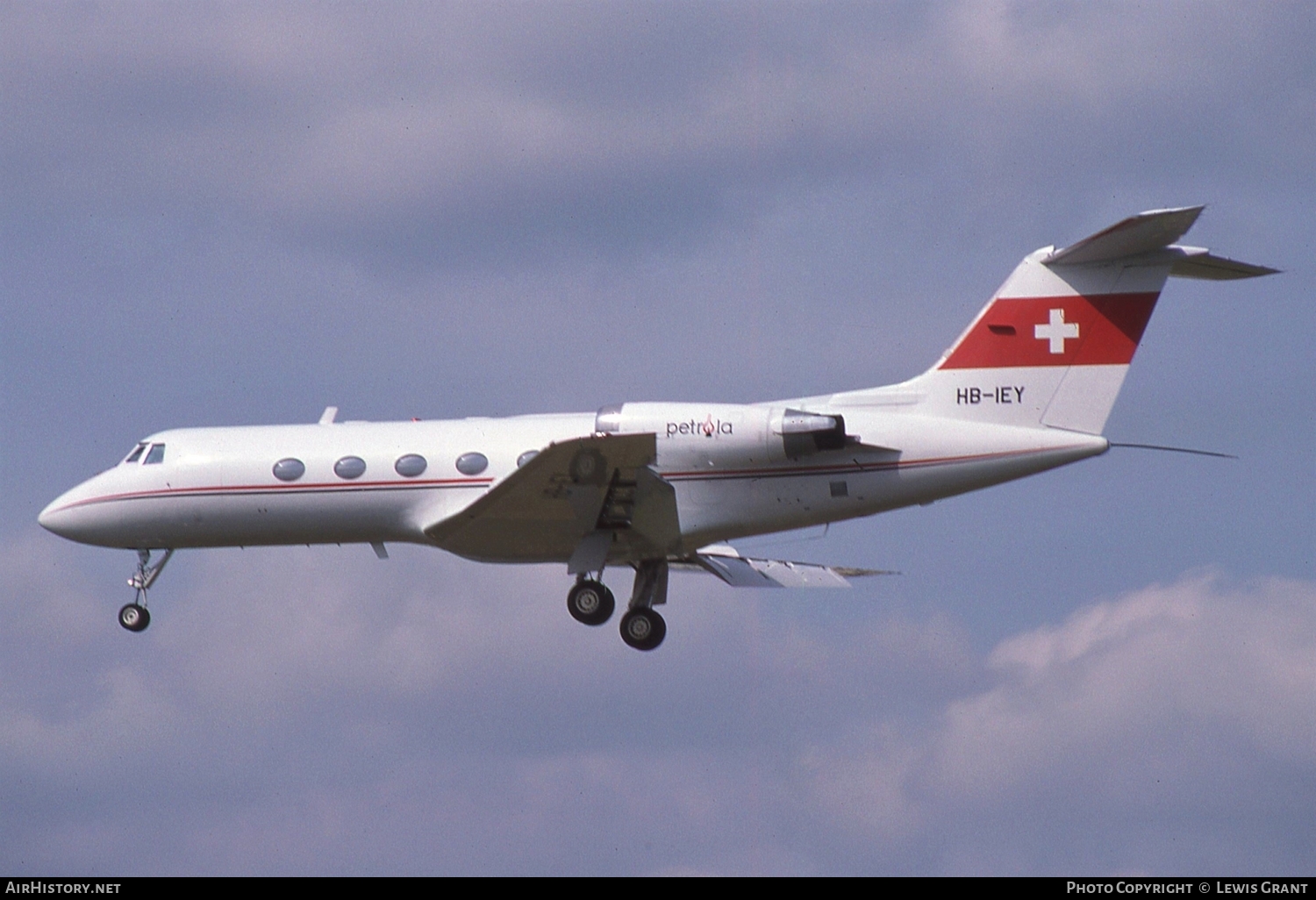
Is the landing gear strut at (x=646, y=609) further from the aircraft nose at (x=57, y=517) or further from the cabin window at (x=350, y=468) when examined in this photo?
the aircraft nose at (x=57, y=517)

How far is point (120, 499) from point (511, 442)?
6.14m

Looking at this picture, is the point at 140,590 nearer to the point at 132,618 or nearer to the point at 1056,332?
the point at 132,618

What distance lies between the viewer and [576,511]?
26.8m

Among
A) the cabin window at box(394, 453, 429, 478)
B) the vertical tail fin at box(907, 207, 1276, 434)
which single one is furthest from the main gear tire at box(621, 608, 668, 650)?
the vertical tail fin at box(907, 207, 1276, 434)

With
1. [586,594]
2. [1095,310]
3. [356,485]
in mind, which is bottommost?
[586,594]

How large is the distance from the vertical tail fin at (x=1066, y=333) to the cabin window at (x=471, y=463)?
6.21 metres

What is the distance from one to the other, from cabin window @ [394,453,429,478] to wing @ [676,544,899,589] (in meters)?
4.65

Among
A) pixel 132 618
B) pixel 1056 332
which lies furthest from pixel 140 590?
pixel 1056 332

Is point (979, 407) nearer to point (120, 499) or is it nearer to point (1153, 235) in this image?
point (1153, 235)

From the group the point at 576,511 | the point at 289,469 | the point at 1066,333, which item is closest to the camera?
the point at 1066,333

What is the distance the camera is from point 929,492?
86.0 feet

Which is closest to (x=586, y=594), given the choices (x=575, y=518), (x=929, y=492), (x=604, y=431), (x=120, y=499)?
(x=575, y=518)

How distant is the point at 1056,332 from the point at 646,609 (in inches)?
270
